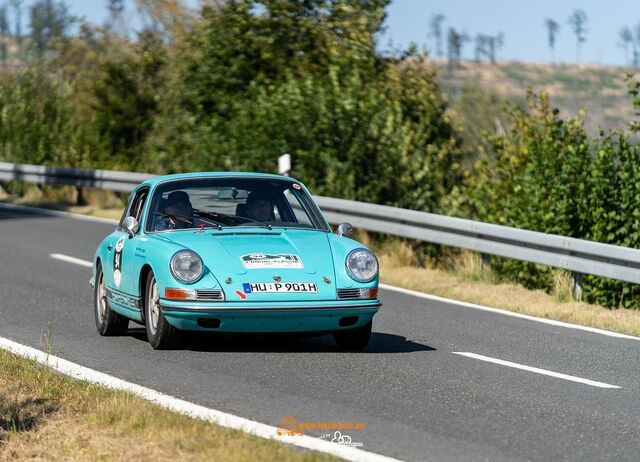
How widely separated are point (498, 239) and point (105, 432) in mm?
9420

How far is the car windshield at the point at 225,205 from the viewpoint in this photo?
33.8 ft

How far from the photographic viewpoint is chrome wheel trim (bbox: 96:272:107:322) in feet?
35.9

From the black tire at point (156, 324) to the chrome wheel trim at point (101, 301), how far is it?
45.5 inches

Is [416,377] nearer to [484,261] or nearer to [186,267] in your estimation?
[186,267]

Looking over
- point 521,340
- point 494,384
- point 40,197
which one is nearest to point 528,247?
point 521,340

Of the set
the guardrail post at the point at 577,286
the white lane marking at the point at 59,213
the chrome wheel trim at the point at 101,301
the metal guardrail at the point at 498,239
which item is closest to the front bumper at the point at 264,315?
the chrome wheel trim at the point at 101,301

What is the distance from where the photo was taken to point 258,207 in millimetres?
10484

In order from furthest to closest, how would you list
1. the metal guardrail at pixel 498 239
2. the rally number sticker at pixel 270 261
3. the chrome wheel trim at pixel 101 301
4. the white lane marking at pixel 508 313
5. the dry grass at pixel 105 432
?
the metal guardrail at pixel 498 239, the white lane marking at pixel 508 313, the chrome wheel trim at pixel 101 301, the rally number sticker at pixel 270 261, the dry grass at pixel 105 432

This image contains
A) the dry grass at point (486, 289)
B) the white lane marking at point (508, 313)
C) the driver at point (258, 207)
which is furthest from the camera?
the dry grass at point (486, 289)

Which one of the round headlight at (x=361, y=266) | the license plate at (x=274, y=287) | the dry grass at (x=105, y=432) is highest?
the round headlight at (x=361, y=266)

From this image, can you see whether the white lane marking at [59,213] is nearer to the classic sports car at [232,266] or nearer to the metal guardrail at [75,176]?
the metal guardrail at [75,176]

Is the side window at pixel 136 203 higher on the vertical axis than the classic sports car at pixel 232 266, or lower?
higher

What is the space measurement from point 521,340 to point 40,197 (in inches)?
774

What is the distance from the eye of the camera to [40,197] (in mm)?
29047
